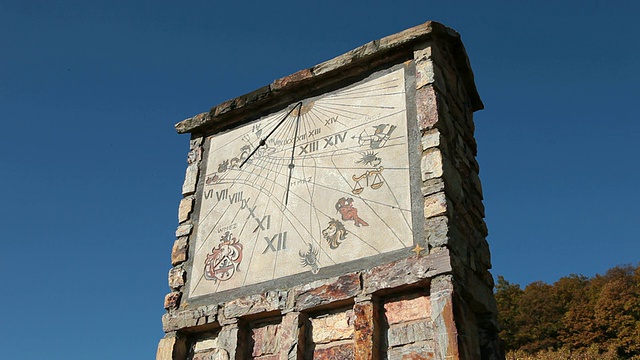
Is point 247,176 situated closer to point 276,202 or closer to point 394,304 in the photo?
point 276,202

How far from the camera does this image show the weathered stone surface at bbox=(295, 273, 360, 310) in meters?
5.05

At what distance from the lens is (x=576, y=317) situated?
27641mm

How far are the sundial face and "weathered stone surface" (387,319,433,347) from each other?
25.2 inches

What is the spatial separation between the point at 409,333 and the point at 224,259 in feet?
7.19

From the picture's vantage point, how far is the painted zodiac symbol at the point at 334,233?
5.43 metres

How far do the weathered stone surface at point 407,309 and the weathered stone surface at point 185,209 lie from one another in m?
2.74

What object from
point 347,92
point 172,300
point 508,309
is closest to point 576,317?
point 508,309

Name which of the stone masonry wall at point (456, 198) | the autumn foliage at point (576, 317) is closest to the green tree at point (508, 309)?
the autumn foliage at point (576, 317)

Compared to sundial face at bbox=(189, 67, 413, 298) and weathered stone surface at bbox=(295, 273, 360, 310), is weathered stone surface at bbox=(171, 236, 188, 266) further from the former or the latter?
weathered stone surface at bbox=(295, 273, 360, 310)

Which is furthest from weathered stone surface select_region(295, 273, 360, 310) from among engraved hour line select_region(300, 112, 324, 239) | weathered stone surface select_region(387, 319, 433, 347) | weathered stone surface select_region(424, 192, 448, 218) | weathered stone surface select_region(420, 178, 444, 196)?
weathered stone surface select_region(420, 178, 444, 196)

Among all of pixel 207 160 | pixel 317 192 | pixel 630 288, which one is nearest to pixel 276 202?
pixel 317 192

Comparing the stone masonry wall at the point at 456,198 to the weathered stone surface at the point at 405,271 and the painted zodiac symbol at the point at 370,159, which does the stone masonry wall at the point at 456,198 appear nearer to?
the weathered stone surface at the point at 405,271

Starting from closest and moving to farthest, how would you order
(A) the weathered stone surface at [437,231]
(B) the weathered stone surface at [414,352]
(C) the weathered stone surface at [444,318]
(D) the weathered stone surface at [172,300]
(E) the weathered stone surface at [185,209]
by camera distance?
(C) the weathered stone surface at [444,318]
(B) the weathered stone surface at [414,352]
(A) the weathered stone surface at [437,231]
(D) the weathered stone surface at [172,300]
(E) the weathered stone surface at [185,209]

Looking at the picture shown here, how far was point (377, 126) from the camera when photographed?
582cm
